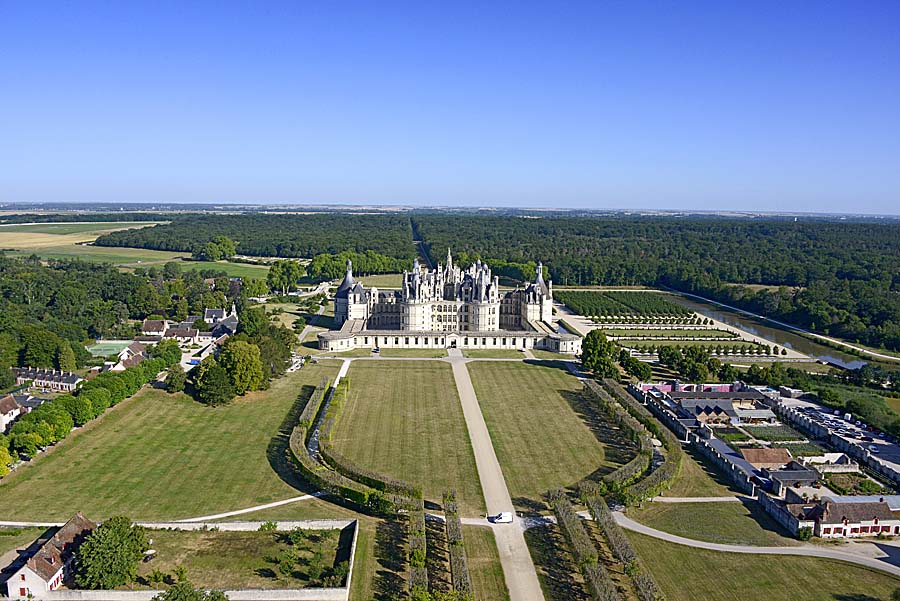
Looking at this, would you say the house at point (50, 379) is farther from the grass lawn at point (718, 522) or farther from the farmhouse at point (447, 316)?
the grass lawn at point (718, 522)

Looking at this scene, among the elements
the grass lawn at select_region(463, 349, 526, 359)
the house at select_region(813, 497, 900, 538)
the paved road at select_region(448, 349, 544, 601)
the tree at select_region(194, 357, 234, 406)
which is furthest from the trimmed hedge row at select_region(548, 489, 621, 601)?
the grass lawn at select_region(463, 349, 526, 359)

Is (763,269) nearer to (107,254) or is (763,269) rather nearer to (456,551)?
(456,551)

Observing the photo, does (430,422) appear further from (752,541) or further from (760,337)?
(760,337)

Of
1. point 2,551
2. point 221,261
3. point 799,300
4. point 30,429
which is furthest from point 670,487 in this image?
point 221,261

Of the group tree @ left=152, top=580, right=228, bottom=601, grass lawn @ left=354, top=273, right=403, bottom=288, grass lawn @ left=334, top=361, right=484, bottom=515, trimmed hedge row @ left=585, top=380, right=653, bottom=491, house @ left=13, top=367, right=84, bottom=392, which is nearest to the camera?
tree @ left=152, top=580, right=228, bottom=601

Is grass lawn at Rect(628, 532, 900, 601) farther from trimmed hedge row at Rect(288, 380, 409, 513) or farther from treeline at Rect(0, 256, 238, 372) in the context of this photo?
treeline at Rect(0, 256, 238, 372)

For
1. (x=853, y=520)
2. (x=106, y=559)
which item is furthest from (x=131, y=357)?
(x=853, y=520)
